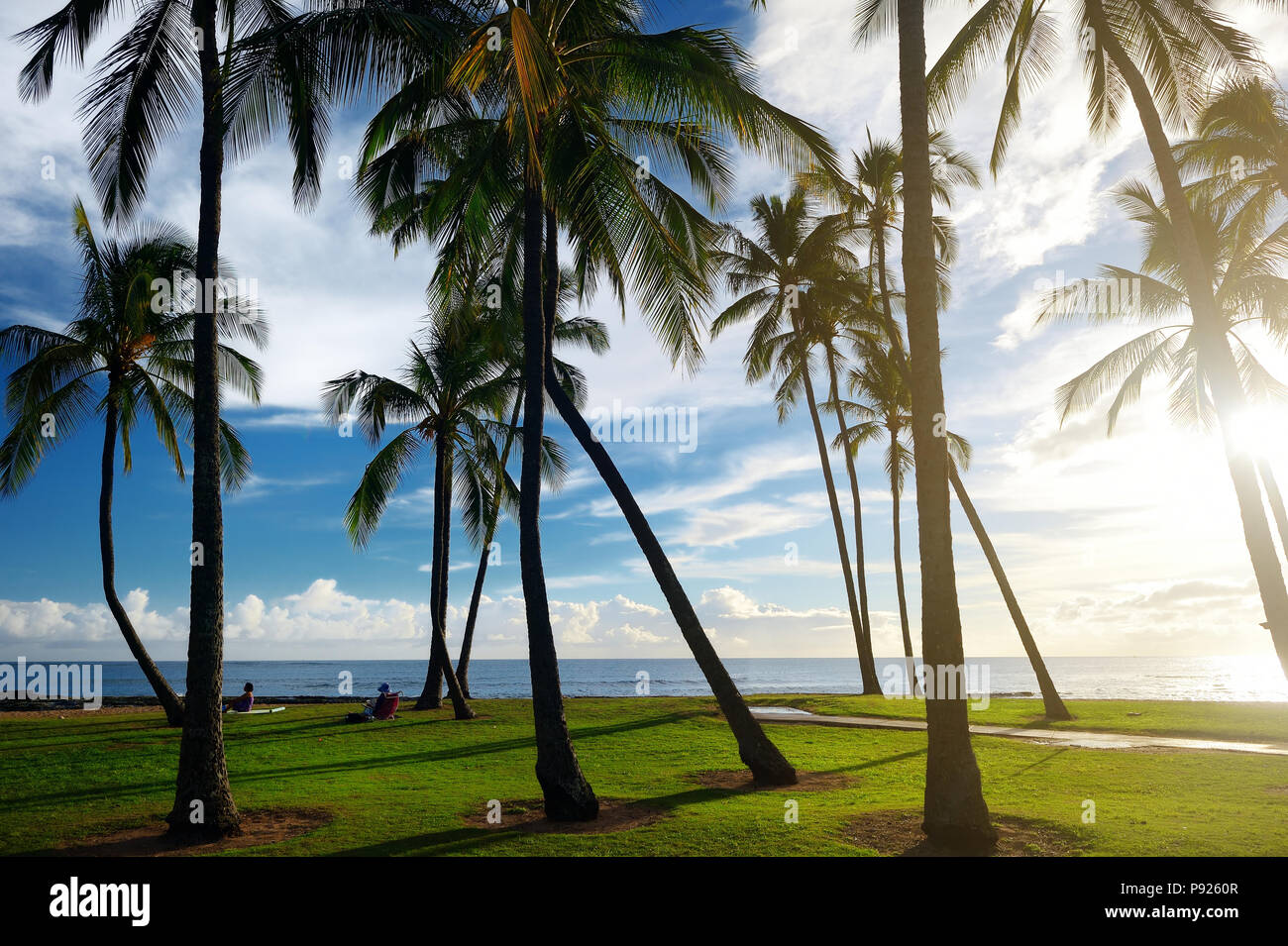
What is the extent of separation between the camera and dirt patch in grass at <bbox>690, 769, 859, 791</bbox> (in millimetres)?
10641

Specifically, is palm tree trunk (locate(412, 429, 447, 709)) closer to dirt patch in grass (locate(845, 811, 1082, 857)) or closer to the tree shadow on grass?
the tree shadow on grass

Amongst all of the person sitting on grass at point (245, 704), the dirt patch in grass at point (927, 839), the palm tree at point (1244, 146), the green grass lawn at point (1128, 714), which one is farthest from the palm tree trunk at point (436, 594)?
the palm tree at point (1244, 146)

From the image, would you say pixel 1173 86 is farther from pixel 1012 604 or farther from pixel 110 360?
pixel 110 360

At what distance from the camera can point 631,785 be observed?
36.6 feet

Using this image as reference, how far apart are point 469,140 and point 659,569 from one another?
26.7 feet

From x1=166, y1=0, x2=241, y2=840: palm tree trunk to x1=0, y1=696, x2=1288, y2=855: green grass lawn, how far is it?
1123 millimetres

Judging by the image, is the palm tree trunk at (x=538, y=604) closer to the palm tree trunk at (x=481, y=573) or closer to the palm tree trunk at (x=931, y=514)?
the palm tree trunk at (x=931, y=514)

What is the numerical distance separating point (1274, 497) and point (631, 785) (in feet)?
62.6

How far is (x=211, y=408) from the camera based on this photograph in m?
8.95

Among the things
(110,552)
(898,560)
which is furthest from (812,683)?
(110,552)

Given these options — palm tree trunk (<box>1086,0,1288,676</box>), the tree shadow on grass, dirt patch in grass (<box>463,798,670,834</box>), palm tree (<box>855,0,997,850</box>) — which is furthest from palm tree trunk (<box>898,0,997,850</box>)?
the tree shadow on grass

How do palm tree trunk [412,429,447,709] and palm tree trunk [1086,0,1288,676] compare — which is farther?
palm tree trunk [412,429,447,709]
